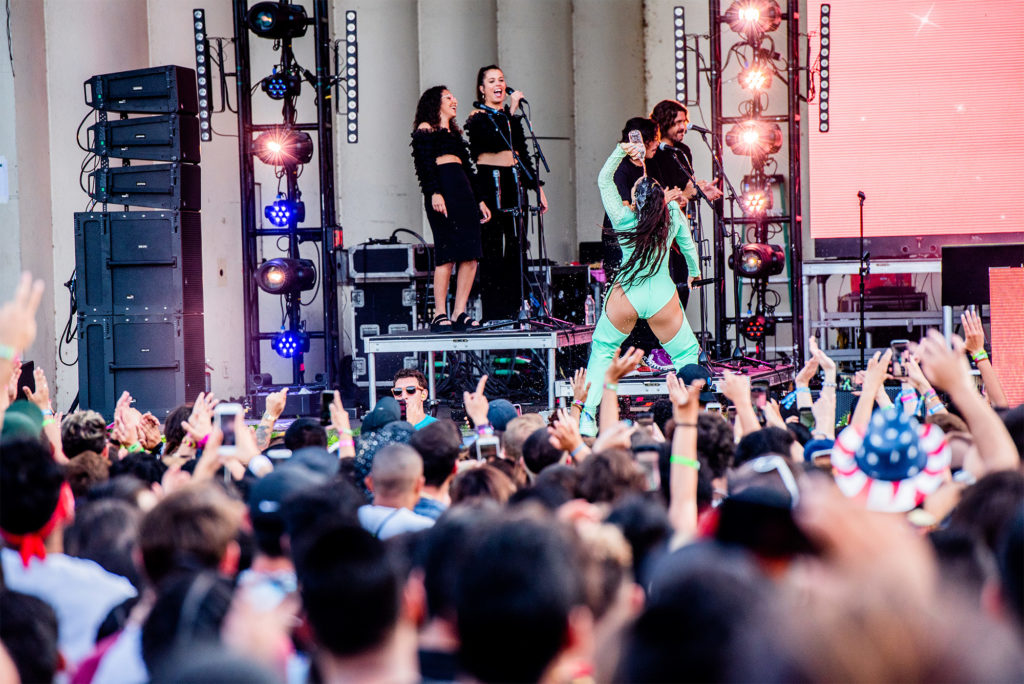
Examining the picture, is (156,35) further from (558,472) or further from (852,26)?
(558,472)

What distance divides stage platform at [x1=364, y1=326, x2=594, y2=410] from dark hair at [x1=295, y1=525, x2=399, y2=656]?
224 inches

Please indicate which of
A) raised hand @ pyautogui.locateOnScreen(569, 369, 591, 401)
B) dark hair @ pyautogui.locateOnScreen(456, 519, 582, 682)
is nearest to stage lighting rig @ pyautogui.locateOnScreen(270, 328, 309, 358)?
raised hand @ pyautogui.locateOnScreen(569, 369, 591, 401)

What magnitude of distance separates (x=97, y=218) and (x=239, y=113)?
1372mm

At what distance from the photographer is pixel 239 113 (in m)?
8.67

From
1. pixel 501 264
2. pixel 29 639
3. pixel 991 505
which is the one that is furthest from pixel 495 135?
pixel 29 639

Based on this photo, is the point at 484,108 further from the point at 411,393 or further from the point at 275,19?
the point at 411,393

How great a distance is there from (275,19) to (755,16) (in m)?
3.93

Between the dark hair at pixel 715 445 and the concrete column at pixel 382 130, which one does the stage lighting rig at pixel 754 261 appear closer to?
the concrete column at pixel 382 130

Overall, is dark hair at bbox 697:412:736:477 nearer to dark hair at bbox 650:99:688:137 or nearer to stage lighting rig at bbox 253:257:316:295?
dark hair at bbox 650:99:688:137

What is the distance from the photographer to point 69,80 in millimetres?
9805

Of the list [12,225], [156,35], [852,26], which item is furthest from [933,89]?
[12,225]

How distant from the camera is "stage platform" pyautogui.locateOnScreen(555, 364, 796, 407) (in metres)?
7.16

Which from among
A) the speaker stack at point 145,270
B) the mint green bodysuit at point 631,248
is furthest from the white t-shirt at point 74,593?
the speaker stack at point 145,270

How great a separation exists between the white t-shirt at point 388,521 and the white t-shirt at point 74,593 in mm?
649
